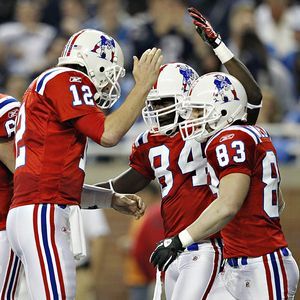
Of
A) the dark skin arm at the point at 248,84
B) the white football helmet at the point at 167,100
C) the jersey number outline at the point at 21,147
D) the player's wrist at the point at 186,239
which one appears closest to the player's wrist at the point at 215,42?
the dark skin arm at the point at 248,84

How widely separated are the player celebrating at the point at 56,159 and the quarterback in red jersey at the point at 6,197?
0.29 m

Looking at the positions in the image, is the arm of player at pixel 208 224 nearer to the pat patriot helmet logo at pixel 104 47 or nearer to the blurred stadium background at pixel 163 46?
the pat patriot helmet logo at pixel 104 47

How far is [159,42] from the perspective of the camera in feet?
40.7

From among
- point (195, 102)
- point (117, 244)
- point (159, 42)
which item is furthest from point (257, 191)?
point (159, 42)

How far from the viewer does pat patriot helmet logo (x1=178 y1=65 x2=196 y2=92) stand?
21.5ft

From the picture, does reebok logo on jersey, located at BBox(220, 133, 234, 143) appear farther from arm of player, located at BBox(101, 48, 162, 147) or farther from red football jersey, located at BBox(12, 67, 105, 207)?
red football jersey, located at BBox(12, 67, 105, 207)

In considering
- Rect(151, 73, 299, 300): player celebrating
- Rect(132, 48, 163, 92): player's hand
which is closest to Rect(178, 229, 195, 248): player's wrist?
Rect(151, 73, 299, 300): player celebrating

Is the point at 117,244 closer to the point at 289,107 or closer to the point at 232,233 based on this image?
the point at 289,107

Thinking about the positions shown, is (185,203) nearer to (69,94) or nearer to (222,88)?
(222,88)

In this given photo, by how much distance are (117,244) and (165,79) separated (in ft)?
17.4

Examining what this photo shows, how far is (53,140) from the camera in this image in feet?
19.4

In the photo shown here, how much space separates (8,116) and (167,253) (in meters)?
1.38

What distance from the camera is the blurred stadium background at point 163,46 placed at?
439 inches

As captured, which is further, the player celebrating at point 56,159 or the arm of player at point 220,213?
the player celebrating at point 56,159
